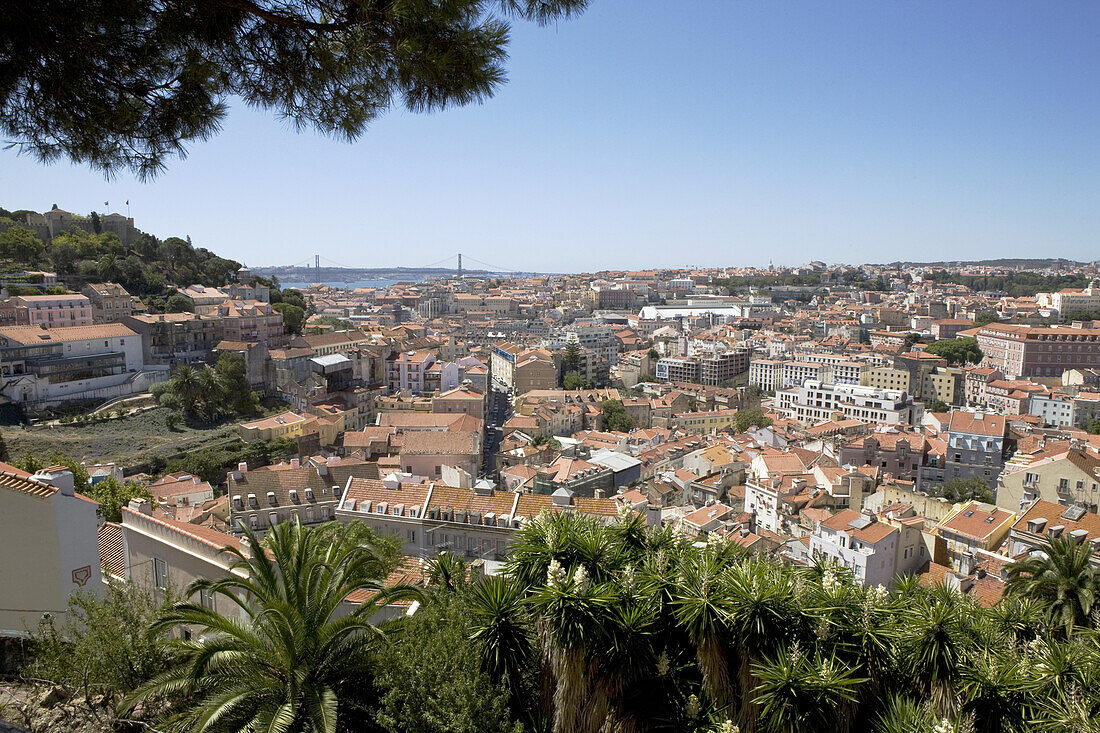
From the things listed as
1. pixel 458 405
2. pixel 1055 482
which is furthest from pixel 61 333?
pixel 1055 482

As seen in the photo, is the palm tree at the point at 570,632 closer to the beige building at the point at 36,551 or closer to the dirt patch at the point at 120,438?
the beige building at the point at 36,551

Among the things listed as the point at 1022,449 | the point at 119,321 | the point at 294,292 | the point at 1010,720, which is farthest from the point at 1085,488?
the point at 294,292

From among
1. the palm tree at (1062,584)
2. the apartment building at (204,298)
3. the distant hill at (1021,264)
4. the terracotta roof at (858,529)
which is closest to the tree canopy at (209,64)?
the palm tree at (1062,584)

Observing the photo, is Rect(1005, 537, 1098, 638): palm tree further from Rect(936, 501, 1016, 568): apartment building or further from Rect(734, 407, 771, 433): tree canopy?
Rect(734, 407, 771, 433): tree canopy

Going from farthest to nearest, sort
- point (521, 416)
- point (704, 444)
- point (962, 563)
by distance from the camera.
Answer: point (521, 416), point (704, 444), point (962, 563)

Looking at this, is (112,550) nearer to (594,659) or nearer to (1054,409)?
(594,659)

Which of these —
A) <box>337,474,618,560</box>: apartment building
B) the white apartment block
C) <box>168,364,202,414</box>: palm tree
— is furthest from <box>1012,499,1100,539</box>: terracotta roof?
<box>168,364,202,414</box>: palm tree

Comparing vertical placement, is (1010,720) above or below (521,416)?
above

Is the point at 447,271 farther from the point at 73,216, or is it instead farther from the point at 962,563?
the point at 962,563
